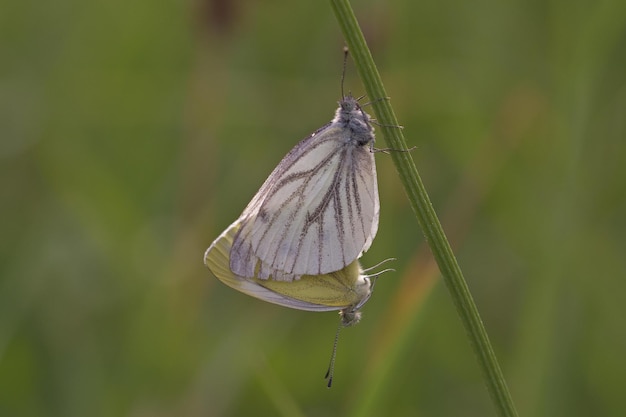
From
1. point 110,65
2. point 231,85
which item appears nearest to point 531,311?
point 231,85

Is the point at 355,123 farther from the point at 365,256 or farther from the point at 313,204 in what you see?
the point at 365,256

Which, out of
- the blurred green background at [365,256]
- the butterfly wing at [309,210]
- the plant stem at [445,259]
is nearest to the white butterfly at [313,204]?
the butterfly wing at [309,210]

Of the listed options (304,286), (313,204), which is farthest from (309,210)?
(304,286)

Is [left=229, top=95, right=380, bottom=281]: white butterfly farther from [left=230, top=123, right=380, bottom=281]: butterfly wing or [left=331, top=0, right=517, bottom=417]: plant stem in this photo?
[left=331, top=0, right=517, bottom=417]: plant stem

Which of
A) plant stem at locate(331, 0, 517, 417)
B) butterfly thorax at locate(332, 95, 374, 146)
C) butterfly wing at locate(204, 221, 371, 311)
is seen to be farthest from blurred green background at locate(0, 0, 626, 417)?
plant stem at locate(331, 0, 517, 417)

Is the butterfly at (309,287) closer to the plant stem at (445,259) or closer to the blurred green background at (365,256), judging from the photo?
the blurred green background at (365,256)

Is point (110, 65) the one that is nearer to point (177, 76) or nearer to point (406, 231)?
point (177, 76)

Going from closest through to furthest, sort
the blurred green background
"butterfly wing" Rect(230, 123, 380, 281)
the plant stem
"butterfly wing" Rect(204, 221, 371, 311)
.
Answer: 1. the plant stem
2. "butterfly wing" Rect(204, 221, 371, 311)
3. "butterfly wing" Rect(230, 123, 380, 281)
4. the blurred green background
